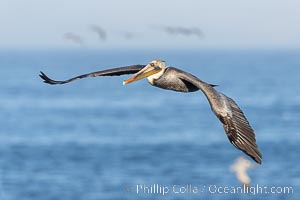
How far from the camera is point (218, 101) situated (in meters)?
16.7

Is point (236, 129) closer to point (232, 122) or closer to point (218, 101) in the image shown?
point (232, 122)

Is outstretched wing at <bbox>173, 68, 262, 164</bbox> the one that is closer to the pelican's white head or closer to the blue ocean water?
the pelican's white head

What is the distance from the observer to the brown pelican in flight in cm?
1641

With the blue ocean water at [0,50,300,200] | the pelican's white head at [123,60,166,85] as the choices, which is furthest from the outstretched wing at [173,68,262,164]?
the blue ocean water at [0,50,300,200]

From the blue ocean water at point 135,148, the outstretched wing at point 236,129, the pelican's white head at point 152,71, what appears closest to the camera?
the outstretched wing at point 236,129

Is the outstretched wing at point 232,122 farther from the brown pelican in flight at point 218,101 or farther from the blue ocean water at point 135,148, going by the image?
the blue ocean water at point 135,148

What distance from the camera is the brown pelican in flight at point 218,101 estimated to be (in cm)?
1641

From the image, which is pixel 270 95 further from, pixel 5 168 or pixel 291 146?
pixel 5 168

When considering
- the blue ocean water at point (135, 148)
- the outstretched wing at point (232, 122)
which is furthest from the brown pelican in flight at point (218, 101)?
the blue ocean water at point (135, 148)

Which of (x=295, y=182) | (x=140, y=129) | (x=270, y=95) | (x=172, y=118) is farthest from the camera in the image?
(x=270, y=95)

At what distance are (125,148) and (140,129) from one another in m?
12.0

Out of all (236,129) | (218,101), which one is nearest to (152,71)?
(218,101)

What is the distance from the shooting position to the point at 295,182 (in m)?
46.9

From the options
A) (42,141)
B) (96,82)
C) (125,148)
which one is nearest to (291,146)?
(125,148)
